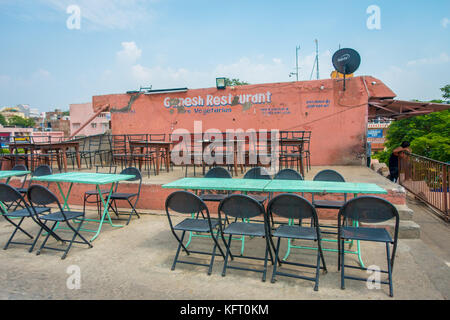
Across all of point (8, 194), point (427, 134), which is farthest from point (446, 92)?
point (8, 194)

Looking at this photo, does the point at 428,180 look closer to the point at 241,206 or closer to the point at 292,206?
the point at 292,206

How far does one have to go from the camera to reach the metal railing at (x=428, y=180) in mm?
6156

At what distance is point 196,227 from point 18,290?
1764mm

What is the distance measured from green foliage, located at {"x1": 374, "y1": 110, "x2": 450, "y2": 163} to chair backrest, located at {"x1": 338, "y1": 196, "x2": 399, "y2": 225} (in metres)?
14.4

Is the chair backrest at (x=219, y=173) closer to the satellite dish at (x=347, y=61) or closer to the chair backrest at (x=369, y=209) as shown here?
the chair backrest at (x=369, y=209)

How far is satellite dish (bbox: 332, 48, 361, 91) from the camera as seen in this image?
802 centimetres

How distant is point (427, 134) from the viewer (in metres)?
17.0

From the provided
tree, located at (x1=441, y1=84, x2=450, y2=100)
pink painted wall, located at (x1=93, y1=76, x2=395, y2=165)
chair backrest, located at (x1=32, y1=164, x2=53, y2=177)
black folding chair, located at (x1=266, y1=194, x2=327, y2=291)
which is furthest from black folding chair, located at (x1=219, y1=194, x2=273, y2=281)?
tree, located at (x1=441, y1=84, x2=450, y2=100)

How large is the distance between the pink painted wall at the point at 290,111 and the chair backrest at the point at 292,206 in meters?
5.81

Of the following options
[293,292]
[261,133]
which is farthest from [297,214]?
[261,133]

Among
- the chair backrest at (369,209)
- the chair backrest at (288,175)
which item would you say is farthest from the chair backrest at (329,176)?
the chair backrest at (369,209)

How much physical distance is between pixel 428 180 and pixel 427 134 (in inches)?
475

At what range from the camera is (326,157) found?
27.5ft
